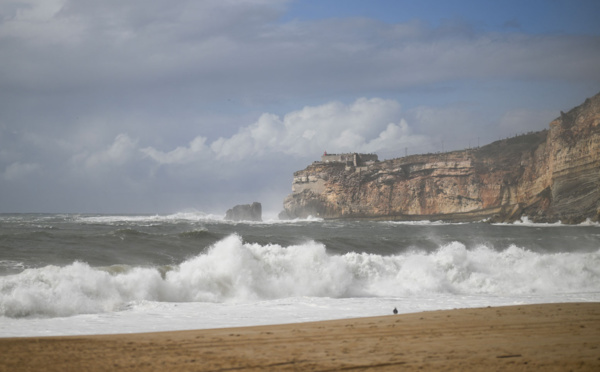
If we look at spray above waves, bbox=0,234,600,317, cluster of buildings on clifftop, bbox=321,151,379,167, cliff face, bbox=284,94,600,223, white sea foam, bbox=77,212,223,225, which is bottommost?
spray above waves, bbox=0,234,600,317

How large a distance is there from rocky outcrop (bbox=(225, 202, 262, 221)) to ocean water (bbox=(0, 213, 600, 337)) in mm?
58342

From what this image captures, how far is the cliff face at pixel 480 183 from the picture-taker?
59969 mm

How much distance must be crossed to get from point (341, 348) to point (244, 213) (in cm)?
7883

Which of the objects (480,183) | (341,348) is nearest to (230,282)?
(341,348)

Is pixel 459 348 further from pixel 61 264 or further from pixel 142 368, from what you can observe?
pixel 61 264

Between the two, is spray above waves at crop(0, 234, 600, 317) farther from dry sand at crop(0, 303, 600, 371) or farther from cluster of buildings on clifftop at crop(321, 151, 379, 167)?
cluster of buildings on clifftop at crop(321, 151, 379, 167)

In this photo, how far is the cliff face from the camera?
197 feet

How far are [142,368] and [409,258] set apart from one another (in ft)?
52.3

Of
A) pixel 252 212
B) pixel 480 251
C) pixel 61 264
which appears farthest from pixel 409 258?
pixel 252 212

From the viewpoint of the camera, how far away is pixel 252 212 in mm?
86062

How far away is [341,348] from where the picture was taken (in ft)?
23.3

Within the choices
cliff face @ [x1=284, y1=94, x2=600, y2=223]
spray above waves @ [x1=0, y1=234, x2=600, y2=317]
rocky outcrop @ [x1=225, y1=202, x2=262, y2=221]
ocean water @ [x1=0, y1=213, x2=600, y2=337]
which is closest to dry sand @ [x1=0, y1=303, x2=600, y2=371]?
ocean water @ [x1=0, y1=213, x2=600, y2=337]

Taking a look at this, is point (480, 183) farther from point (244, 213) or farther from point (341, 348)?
point (341, 348)

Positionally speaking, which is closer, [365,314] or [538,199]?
[365,314]
